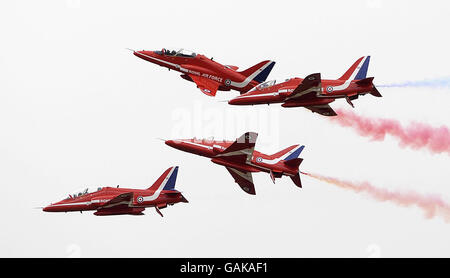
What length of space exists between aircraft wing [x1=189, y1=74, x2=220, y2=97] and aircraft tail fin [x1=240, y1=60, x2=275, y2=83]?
2169 millimetres

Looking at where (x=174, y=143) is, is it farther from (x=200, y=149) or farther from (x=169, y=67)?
(x=169, y=67)

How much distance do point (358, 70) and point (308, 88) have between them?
13.4 feet

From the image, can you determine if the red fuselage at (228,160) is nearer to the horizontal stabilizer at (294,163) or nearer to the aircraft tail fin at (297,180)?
the horizontal stabilizer at (294,163)

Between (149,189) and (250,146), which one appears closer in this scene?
(250,146)

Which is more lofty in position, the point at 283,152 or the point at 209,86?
the point at 209,86

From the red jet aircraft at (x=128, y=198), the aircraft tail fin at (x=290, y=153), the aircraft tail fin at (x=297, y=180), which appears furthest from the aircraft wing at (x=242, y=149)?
the red jet aircraft at (x=128, y=198)

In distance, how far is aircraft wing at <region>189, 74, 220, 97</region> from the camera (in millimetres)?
63750

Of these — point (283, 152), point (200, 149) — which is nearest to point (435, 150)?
point (283, 152)

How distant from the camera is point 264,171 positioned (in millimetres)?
62375

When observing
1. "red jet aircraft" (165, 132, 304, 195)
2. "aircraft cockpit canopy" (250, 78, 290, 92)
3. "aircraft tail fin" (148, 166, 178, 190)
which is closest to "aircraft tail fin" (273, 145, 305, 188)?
"red jet aircraft" (165, 132, 304, 195)

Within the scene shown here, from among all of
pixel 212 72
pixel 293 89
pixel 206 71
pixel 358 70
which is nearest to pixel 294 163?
pixel 293 89

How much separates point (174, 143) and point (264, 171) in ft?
20.0

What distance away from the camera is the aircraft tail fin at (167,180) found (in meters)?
65.4

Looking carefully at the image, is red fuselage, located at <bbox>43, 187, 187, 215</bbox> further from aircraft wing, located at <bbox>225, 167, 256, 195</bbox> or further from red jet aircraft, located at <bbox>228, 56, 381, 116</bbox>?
red jet aircraft, located at <bbox>228, 56, 381, 116</bbox>
